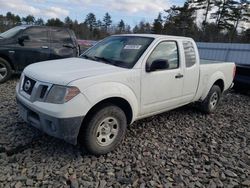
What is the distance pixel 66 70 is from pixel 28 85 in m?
0.62

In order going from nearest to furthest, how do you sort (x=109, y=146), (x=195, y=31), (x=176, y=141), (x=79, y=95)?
(x=79, y=95), (x=109, y=146), (x=176, y=141), (x=195, y=31)

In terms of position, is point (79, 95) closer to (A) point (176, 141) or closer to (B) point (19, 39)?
(A) point (176, 141)

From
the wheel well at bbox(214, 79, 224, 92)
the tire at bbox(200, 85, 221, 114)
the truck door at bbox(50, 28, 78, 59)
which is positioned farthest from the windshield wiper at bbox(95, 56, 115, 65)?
the truck door at bbox(50, 28, 78, 59)

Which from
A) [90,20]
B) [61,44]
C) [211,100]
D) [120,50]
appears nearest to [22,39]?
[61,44]

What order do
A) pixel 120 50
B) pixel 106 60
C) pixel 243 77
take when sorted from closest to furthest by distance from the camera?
pixel 106 60 < pixel 120 50 < pixel 243 77

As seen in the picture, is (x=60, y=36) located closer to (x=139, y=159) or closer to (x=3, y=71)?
(x=3, y=71)

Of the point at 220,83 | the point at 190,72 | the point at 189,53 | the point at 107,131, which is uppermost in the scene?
the point at 189,53

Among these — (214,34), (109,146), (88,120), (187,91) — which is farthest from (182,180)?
(214,34)

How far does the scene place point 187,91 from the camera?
551 centimetres

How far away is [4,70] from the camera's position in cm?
841

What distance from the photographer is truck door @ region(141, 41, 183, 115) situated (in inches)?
179

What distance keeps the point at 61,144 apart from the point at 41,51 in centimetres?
542

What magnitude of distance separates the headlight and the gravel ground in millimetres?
906

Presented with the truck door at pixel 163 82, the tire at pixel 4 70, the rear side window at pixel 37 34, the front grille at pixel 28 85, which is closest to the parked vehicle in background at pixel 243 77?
the truck door at pixel 163 82
